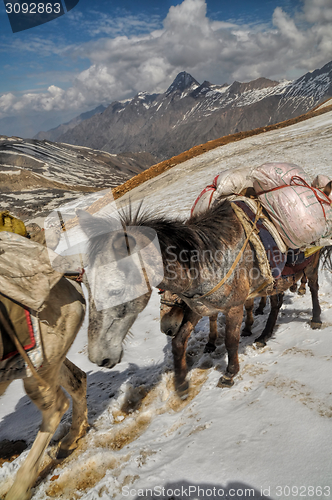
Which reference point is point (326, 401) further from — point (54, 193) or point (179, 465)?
point (54, 193)

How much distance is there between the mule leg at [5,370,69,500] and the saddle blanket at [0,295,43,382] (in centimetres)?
21

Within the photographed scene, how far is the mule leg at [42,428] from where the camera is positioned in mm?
2264

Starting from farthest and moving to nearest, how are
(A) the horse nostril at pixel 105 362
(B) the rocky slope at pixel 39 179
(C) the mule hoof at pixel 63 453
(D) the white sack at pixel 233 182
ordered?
(B) the rocky slope at pixel 39 179 → (D) the white sack at pixel 233 182 → (C) the mule hoof at pixel 63 453 → (A) the horse nostril at pixel 105 362

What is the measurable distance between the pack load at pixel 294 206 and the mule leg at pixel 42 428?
2.70 m

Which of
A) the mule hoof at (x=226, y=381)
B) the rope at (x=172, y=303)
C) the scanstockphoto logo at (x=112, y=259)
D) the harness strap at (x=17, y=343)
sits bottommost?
the mule hoof at (x=226, y=381)

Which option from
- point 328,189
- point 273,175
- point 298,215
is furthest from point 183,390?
point 328,189

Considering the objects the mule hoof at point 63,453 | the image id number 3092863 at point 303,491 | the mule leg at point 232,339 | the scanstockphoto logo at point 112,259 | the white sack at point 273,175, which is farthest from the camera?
the white sack at point 273,175

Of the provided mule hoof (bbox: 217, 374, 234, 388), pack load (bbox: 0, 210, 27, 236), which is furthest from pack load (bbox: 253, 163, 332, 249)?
pack load (bbox: 0, 210, 27, 236)

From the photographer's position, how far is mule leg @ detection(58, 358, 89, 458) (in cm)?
281

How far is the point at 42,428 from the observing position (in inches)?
94.8

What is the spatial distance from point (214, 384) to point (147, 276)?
1.93m

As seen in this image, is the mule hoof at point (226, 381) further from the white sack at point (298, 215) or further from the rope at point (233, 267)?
the white sack at point (298, 215)

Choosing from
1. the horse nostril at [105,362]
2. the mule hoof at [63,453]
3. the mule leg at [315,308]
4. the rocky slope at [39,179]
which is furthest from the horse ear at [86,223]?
the rocky slope at [39,179]

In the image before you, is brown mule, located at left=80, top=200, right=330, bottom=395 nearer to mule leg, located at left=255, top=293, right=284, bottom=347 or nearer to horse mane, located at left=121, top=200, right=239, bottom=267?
horse mane, located at left=121, top=200, right=239, bottom=267
